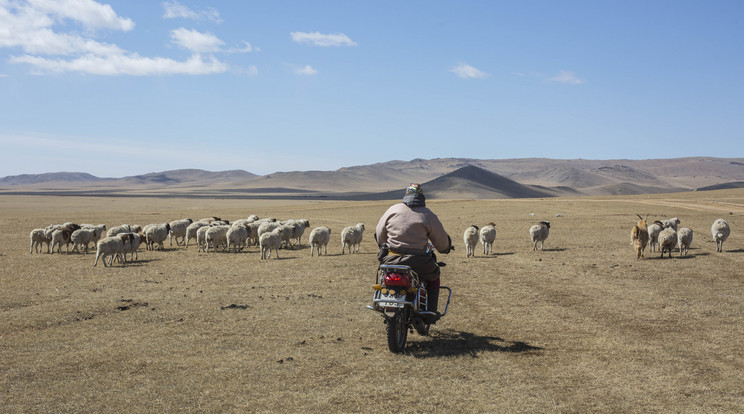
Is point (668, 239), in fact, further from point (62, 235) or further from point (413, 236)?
point (62, 235)

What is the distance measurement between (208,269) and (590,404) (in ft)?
43.8

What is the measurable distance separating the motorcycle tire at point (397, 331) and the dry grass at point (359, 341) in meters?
0.22

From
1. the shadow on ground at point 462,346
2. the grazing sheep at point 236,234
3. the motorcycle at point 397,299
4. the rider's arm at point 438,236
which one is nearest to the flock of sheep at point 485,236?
the grazing sheep at point 236,234

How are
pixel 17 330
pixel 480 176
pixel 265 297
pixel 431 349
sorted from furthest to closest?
pixel 480 176, pixel 265 297, pixel 17 330, pixel 431 349

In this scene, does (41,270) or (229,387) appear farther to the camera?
(41,270)

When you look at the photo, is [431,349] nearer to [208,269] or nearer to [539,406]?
[539,406]

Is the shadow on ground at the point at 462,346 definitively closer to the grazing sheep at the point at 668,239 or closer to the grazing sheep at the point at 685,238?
the grazing sheep at the point at 668,239

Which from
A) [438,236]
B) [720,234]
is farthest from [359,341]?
[720,234]

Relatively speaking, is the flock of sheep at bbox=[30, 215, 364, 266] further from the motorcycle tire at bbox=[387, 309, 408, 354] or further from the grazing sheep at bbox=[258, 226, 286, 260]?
the motorcycle tire at bbox=[387, 309, 408, 354]

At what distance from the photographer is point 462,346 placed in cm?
832

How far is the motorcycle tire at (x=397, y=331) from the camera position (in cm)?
770

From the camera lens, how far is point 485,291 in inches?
511

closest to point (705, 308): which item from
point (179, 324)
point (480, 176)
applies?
point (179, 324)

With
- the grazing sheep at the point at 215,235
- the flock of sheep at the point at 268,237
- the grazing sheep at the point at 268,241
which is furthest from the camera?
the grazing sheep at the point at 215,235
